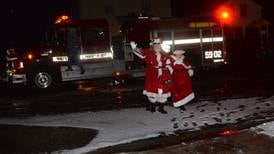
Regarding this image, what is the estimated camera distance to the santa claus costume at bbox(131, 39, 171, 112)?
1016cm

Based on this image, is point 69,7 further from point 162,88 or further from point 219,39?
point 162,88

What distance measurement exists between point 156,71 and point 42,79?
805 centimetres

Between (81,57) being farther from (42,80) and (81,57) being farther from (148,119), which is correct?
(148,119)

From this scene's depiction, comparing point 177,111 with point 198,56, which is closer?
point 177,111

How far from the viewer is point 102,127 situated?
915cm

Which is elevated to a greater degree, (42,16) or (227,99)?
(42,16)

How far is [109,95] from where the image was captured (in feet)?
48.3

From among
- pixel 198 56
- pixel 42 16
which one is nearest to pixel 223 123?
pixel 198 56

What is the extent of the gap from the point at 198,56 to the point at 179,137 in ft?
37.5

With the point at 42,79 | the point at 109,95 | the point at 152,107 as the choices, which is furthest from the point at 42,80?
the point at 152,107

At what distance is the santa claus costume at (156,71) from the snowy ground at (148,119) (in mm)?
408

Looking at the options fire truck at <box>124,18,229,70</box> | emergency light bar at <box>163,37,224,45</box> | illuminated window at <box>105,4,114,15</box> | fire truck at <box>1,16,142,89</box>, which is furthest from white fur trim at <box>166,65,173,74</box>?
illuminated window at <box>105,4,114,15</box>

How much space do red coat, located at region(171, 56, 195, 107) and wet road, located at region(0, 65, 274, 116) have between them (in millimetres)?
1852

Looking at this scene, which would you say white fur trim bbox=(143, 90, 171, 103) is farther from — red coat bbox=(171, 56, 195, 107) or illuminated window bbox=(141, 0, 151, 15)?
illuminated window bbox=(141, 0, 151, 15)
